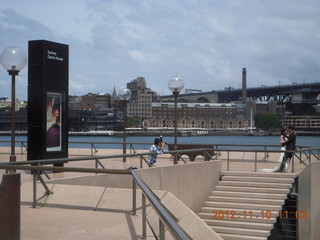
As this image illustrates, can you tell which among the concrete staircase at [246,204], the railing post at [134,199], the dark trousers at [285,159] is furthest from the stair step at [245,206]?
the railing post at [134,199]

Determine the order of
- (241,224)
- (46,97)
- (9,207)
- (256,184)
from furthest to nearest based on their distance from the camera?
(256,184) < (46,97) < (241,224) < (9,207)

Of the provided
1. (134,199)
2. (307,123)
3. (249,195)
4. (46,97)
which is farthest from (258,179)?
(307,123)

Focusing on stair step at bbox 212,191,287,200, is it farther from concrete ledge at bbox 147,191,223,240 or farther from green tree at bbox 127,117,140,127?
green tree at bbox 127,117,140,127

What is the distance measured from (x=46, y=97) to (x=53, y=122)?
0.91 metres

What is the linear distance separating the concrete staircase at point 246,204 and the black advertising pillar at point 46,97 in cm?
519

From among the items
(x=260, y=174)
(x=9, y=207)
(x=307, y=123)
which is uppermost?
(x=9, y=207)

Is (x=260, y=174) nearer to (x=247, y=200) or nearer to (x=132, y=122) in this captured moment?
(x=247, y=200)

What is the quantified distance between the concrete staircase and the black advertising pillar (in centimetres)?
519

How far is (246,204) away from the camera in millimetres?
14031

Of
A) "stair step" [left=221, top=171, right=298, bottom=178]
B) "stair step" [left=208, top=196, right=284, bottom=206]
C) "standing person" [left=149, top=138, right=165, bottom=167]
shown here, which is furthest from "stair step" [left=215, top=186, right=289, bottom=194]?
"standing person" [left=149, top=138, right=165, bottom=167]

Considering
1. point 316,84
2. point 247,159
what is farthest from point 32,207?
point 316,84

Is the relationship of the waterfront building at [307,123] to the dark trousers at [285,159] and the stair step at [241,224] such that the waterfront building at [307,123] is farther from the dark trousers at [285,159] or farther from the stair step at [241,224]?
the stair step at [241,224]

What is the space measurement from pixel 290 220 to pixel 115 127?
156 metres

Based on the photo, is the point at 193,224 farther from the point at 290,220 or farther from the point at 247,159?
the point at 247,159
